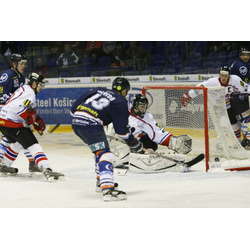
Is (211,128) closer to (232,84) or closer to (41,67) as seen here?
(232,84)

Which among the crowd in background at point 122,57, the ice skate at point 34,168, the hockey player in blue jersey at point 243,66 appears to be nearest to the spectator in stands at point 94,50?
the crowd in background at point 122,57

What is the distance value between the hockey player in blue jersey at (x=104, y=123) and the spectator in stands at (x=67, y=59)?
6.70 m

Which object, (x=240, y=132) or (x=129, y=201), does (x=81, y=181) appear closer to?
(x=129, y=201)

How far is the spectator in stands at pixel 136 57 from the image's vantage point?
37.0ft

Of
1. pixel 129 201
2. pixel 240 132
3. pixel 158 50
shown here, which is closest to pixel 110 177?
pixel 129 201

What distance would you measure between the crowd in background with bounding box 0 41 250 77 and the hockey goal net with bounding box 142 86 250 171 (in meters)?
3.39

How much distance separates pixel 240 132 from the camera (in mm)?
7918

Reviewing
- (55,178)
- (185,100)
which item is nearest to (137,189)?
(55,178)

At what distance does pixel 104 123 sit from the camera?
199 inches

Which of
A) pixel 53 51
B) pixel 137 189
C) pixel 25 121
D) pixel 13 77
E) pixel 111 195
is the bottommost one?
pixel 137 189

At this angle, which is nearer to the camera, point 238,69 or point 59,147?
point 238,69

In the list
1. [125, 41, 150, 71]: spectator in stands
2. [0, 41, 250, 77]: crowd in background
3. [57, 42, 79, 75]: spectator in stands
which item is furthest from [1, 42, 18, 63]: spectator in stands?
[125, 41, 150, 71]: spectator in stands

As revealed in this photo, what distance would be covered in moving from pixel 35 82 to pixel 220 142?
2073mm

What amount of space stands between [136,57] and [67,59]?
138 cm
